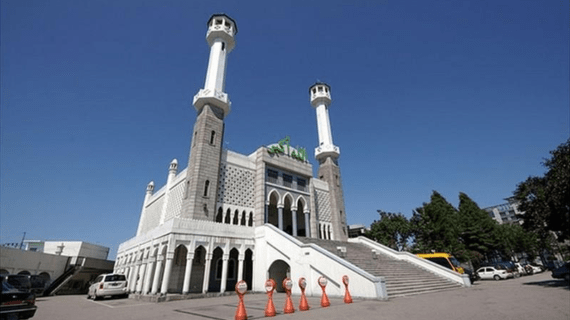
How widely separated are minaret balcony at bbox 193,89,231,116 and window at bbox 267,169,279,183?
6765 millimetres

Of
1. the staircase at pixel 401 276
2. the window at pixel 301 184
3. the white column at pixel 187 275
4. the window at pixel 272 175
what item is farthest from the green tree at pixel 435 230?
the white column at pixel 187 275

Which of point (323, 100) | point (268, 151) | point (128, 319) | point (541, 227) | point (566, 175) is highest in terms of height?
point (323, 100)

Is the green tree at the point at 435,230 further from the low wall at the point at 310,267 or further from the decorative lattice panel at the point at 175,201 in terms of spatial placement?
the decorative lattice panel at the point at 175,201

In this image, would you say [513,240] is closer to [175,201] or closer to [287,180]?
[287,180]

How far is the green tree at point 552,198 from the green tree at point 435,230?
13256 mm

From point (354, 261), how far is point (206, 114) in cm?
1532

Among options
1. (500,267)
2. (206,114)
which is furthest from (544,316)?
(500,267)

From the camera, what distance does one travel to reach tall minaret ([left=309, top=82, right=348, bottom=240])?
2876 centimetres

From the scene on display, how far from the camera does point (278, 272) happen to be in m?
18.4

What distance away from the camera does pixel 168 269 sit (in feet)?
47.4

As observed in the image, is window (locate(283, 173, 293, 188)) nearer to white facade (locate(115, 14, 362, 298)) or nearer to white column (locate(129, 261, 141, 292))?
white facade (locate(115, 14, 362, 298))

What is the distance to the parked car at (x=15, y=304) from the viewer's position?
6945mm

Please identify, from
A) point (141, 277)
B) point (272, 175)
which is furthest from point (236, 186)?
point (141, 277)

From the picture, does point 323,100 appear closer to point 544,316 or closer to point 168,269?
point 168,269
